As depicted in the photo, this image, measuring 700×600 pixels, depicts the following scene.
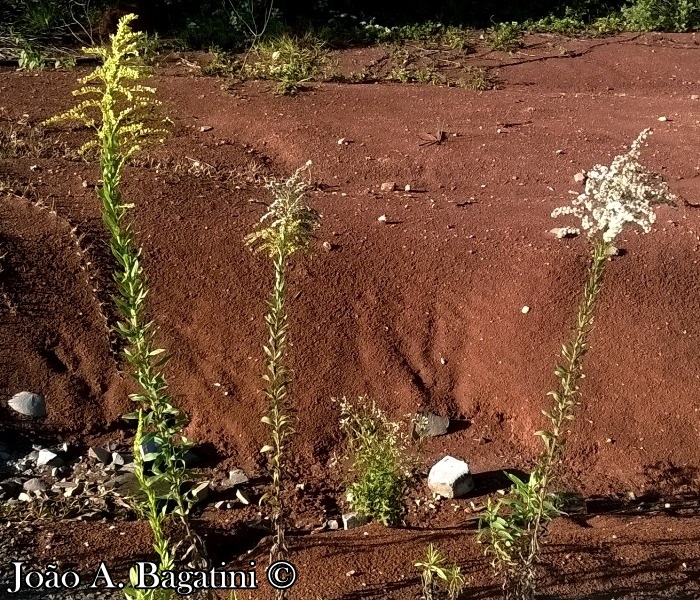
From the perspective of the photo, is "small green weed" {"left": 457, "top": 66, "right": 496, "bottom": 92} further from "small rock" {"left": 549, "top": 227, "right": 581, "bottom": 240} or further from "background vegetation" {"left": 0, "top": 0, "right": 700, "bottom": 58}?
"small rock" {"left": 549, "top": 227, "right": 581, "bottom": 240}

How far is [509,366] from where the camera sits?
461cm

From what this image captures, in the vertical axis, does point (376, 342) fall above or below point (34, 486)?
above

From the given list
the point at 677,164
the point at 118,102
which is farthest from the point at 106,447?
the point at 677,164

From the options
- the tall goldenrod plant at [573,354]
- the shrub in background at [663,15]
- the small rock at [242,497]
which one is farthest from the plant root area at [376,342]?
the shrub in background at [663,15]

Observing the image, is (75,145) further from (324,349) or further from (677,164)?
(677,164)

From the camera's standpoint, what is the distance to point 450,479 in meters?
4.04

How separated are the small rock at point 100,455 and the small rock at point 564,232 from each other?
2837 mm

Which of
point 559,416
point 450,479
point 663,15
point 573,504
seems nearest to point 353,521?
point 450,479

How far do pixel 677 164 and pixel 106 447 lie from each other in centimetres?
437

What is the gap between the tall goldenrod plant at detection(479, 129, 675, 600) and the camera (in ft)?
7.84

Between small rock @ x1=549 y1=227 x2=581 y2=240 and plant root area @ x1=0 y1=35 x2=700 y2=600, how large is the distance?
58 mm

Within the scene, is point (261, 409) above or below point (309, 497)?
above

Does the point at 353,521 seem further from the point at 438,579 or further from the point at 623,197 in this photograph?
the point at 623,197

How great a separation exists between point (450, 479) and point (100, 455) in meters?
1.66
